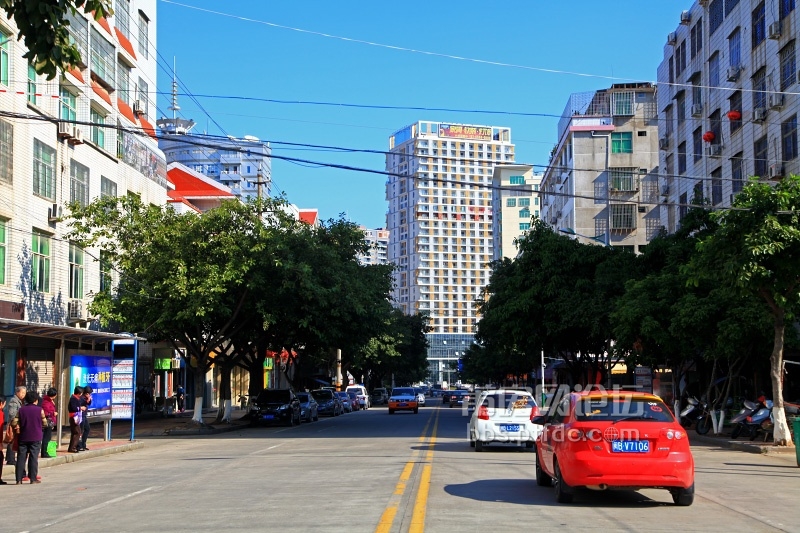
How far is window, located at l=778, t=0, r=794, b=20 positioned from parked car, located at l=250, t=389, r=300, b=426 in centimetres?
2493

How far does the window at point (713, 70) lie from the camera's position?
4347 centimetres

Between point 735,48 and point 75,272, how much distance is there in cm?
2876

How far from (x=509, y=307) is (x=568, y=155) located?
40.0m

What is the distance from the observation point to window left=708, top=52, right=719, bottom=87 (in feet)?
143

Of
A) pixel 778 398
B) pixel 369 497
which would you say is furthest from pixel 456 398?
pixel 369 497

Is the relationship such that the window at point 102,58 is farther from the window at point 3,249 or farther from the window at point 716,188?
the window at point 716,188

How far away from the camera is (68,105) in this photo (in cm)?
3428

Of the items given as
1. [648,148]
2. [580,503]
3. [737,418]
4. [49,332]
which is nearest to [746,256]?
[737,418]

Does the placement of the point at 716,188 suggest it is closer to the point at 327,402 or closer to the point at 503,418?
the point at 327,402

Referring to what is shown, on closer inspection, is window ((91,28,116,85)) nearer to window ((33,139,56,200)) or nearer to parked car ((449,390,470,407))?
window ((33,139,56,200))

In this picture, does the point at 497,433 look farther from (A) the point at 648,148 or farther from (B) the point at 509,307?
(A) the point at 648,148

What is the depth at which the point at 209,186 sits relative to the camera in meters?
72.6

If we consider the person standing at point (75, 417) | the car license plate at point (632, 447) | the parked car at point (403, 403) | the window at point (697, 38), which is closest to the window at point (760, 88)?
the window at point (697, 38)

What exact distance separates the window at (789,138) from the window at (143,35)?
2928 centimetres
